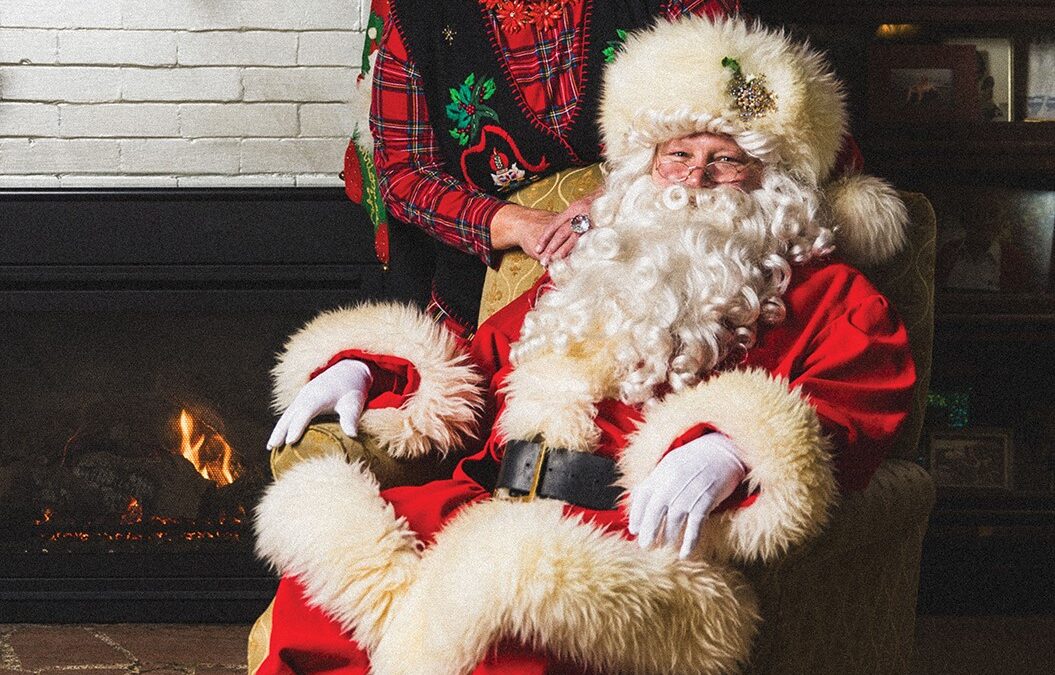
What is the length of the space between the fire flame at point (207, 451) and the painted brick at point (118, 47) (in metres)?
0.87

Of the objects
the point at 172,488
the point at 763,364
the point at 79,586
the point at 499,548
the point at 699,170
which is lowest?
the point at 79,586

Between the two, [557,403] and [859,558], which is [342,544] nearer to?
[557,403]

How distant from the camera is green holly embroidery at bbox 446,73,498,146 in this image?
86.7 inches

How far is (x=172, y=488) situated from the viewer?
9.38 feet

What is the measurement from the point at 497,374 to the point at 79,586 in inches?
56.4

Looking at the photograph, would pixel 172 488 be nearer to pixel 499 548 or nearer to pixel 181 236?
pixel 181 236

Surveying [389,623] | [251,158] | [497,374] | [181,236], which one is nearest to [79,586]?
[181,236]

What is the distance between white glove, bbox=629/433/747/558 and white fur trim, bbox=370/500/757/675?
0.09ft

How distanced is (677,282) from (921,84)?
125cm

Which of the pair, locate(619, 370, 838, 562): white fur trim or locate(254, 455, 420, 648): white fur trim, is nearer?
locate(619, 370, 838, 562): white fur trim

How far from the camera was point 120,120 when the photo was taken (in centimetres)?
265

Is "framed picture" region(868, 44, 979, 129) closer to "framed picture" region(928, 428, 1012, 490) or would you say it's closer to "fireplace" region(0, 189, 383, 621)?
"framed picture" region(928, 428, 1012, 490)

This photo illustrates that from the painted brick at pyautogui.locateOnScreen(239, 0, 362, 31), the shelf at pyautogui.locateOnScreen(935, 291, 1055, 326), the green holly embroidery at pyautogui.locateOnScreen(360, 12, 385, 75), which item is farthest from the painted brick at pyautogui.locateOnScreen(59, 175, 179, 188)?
the shelf at pyautogui.locateOnScreen(935, 291, 1055, 326)

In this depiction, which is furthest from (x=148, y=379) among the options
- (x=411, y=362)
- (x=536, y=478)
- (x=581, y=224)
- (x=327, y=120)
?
(x=536, y=478)
